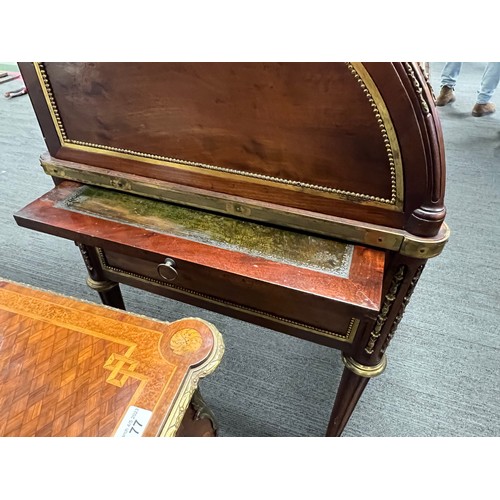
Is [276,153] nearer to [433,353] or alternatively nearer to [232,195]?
[232,195]

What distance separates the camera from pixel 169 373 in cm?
66

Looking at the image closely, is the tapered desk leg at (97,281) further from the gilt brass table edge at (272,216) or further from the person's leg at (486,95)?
the person's leg at (486,95)

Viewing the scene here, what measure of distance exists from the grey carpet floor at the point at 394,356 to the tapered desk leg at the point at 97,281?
1.28ft

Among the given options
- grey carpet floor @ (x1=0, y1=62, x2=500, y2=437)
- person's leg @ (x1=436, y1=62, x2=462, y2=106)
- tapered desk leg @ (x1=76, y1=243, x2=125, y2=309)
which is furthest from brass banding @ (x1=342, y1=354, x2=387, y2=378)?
person's leg @ (x1=436, y1=62, x2=462, y2=106)

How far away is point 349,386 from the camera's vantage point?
2.87 feet

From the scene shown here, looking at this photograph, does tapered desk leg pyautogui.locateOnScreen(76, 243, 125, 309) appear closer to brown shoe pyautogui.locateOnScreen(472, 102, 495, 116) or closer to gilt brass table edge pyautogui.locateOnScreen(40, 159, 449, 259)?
gilt brass table edge pyautogui.locateOnScreen(40, 159, 449, 259)

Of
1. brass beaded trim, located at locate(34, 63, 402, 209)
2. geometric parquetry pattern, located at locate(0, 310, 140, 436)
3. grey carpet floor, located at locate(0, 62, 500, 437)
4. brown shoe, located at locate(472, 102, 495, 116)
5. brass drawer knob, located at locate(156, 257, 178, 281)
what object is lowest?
grey carpet floor, located at locate(0, 62, 500, 437)

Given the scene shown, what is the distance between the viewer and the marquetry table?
607mm

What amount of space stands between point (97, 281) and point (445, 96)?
323 centimetres

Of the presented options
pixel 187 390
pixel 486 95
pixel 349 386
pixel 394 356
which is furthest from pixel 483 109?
pixel 187 390

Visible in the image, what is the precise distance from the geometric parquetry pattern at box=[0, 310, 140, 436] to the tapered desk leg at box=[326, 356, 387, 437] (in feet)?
1.58

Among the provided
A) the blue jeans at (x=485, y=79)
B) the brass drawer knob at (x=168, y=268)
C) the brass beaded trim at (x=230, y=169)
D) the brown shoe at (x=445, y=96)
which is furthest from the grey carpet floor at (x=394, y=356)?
the brown shoe at (x=445, y=96)

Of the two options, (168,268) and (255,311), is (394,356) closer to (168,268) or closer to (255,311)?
(255,311)

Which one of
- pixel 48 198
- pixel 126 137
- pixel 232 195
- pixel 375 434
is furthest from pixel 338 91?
pixel 375 434
